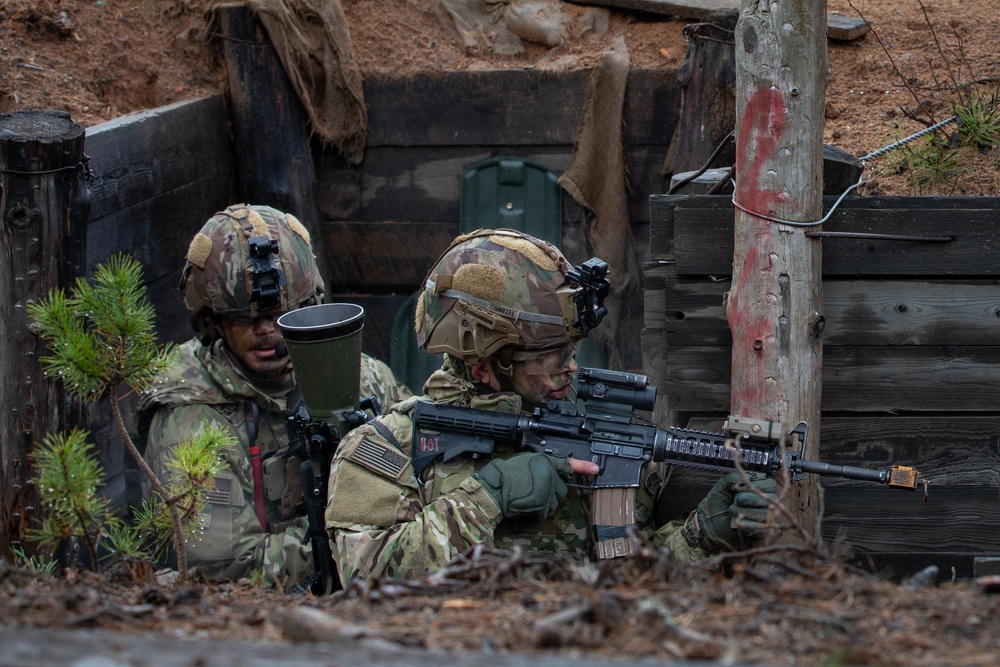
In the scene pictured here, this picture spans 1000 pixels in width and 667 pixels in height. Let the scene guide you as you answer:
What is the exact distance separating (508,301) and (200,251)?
154 centimetres

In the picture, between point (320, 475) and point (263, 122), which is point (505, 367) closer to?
point (320, 475)

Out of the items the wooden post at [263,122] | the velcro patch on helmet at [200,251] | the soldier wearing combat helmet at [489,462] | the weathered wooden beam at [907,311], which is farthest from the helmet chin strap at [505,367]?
the wooden post at [263,122]

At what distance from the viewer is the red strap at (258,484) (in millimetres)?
4430

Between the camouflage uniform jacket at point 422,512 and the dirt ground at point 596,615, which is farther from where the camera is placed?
the camouflage uniform jacket at point 422,512

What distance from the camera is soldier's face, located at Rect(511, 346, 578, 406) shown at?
3787 mm

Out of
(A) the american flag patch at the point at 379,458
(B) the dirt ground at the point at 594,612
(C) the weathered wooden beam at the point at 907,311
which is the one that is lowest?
(A) the american flag patch at the point at 379,458

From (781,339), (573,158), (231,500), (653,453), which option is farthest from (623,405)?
(573,158)

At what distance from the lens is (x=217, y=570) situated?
4.17 meters

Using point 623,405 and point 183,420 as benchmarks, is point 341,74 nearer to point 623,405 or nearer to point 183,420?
point 183,420

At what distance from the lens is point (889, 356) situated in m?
3.85

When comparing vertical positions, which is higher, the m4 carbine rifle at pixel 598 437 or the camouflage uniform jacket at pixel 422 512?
the m4 carbine rifle at pixel 598 437

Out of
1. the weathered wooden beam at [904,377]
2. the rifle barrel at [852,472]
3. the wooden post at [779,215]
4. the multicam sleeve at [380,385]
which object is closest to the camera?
the rifle barrel at [852,472]

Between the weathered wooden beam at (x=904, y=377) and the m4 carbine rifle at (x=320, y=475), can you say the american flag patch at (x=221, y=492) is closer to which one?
the m4 carbine rifle at (x=320, y=475)

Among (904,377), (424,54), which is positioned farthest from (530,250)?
(424,54)
